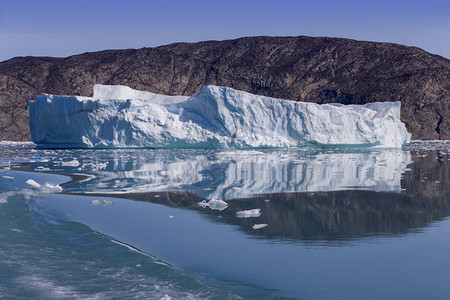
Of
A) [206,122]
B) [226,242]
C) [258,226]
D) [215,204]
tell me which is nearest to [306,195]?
[215,204]

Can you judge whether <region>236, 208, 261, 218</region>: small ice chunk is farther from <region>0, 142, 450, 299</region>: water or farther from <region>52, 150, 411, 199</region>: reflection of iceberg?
<region>52, 150, 411, 199</region>: reflection of iceberg

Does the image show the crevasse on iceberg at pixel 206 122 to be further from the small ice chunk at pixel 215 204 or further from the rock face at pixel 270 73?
the rock face at pixel 270 73

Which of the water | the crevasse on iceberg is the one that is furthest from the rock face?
the water

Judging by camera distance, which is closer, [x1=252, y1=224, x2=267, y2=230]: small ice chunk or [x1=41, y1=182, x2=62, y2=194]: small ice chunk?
[x1=252, y1=224, x2=267, y2=230]: small ice chunk

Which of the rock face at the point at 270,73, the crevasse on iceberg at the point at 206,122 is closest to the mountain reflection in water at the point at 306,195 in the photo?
the crevasse on iceberg at the point at 206,122

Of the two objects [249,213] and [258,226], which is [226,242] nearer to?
[258,226]

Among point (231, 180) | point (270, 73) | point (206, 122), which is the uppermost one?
point (270, 73)
